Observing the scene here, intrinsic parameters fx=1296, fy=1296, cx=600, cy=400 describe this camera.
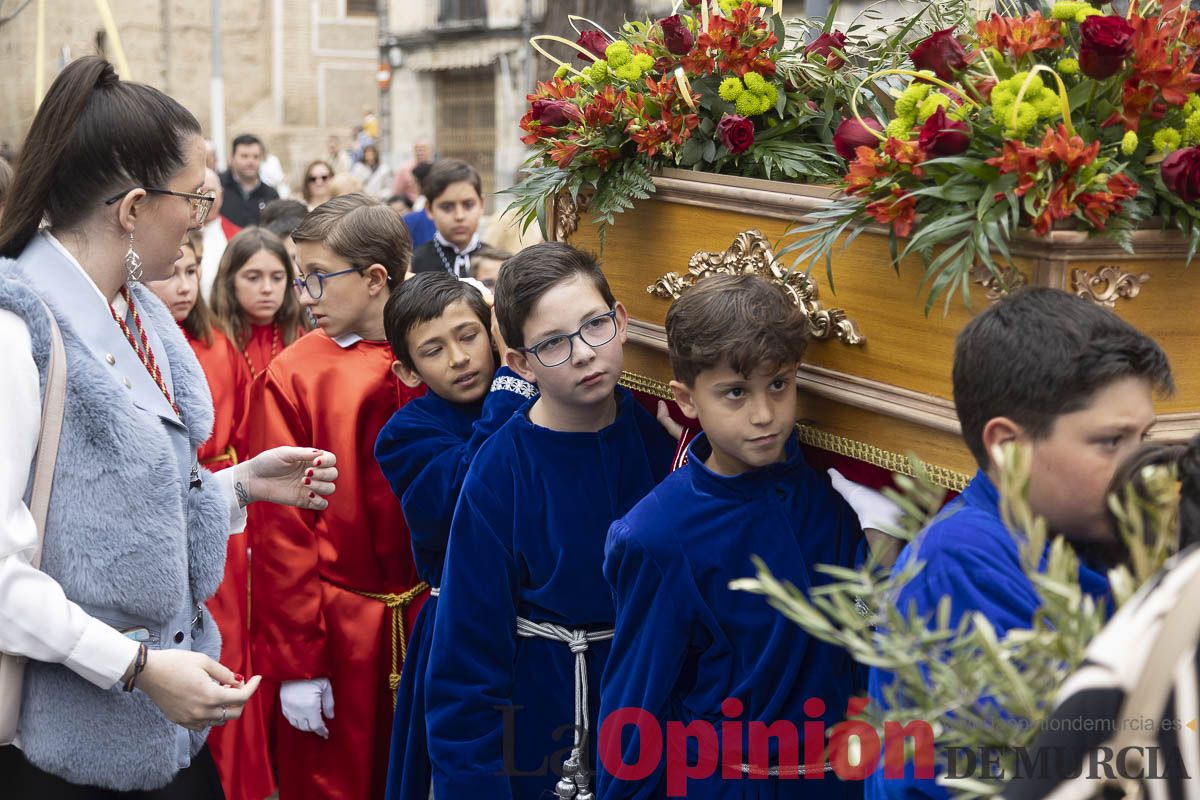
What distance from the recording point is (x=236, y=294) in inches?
220

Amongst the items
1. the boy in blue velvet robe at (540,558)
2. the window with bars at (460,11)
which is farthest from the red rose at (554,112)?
the window with bars at (460,11)

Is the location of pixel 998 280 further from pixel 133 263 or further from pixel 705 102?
pixel 133 263

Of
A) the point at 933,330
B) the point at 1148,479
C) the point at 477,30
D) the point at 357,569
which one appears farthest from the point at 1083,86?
the point at 477,30

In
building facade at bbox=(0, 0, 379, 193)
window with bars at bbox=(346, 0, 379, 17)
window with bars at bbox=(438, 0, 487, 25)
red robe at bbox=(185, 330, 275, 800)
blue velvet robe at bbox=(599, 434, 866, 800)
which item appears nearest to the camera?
blue velvet robe at bbox=(599, 434, 866, 800)

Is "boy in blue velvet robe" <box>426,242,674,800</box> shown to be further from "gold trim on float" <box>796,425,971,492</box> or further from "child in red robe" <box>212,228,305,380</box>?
"child in red robe" <box>212,228,305,380</box>

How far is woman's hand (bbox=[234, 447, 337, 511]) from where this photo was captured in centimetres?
310

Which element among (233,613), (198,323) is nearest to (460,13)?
(198,323)

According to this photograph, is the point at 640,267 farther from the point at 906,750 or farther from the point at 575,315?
the point at 906,750

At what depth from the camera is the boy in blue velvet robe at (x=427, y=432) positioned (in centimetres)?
345

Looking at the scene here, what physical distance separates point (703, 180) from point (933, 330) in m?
0.76

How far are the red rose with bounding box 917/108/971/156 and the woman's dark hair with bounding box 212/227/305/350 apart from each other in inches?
153

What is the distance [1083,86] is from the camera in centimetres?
206

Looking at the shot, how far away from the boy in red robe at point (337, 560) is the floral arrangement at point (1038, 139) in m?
2.22

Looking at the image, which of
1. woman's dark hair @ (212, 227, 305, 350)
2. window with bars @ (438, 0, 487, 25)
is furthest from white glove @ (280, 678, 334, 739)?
window with bars @ (438, 0, 487, 25)
